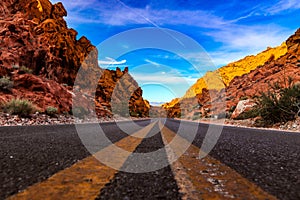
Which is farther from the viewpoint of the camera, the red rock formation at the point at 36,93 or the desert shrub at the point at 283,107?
the red rock formation at the point at 36,93

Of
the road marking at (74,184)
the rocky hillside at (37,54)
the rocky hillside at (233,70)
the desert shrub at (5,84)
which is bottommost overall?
the road marking at (74,184)

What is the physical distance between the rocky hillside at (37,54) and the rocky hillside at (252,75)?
45.4 feet

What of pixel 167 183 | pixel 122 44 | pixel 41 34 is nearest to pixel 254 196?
pixel 167 183

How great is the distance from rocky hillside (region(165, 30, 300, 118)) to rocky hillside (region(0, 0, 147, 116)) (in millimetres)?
13831

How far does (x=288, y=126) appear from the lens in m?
11.4

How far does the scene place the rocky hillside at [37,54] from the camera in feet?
50.1

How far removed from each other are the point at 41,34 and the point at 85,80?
44.0ft

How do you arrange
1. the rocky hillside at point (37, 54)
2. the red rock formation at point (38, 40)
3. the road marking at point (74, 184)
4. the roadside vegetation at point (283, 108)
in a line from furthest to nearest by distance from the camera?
the red rock formation at point (38, 40) → the rocky hillside at point (37, 54) → the roadside vegetation at point (283, 108) → the road marking at point (74, 184)

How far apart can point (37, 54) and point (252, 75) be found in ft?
150

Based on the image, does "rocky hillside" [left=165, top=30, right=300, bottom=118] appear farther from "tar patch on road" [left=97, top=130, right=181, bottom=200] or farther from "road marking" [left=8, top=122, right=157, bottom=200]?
"road marking" [left=8, top=122, right=157, bottom=200]

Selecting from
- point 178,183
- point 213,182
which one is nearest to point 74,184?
point 178,183

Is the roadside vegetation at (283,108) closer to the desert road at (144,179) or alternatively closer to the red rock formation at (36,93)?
the desert road at (144,179)

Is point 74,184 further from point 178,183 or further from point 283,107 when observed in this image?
point 283,107

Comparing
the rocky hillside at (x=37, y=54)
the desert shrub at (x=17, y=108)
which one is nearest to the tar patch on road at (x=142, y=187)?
the desert shrub at (x=17, y=108)
